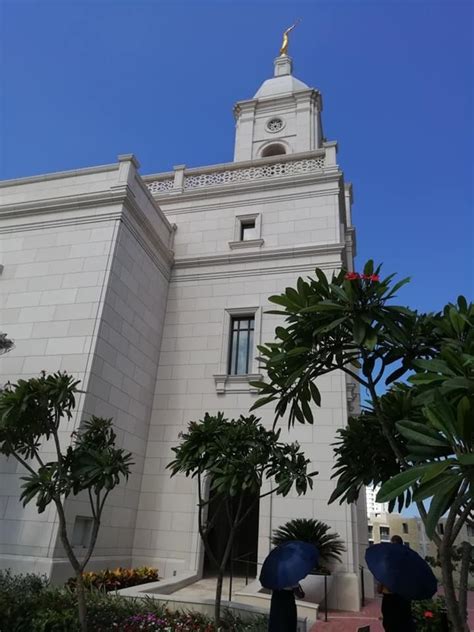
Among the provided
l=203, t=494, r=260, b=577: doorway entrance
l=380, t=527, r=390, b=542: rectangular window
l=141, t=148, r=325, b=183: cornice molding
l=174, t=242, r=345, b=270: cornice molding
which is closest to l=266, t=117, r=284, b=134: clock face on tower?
l=141, t=148, r=325, b=183: cornice molding

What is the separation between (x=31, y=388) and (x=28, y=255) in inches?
245

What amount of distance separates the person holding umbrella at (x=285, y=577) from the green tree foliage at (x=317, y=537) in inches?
174

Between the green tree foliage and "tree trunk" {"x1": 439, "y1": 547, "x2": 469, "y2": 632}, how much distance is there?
5949 millimetres

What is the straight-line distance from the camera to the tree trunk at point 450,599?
9.98ft

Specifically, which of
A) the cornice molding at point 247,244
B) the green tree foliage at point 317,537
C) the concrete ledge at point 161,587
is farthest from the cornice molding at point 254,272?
the concrete ledge at point 161,587

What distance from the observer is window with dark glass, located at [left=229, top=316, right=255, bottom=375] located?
37.6ft

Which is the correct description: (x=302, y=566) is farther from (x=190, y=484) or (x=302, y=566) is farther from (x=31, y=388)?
(x=190, y=484)

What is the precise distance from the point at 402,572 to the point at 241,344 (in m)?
8.00

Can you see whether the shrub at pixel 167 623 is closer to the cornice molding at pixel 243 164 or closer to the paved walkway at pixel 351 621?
the paved walkway at pixel 351 621

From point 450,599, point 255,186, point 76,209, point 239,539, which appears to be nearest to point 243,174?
point 255,186

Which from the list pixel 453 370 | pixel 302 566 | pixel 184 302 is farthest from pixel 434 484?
pixel 184 302

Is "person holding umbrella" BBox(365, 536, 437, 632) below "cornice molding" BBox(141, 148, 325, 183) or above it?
below

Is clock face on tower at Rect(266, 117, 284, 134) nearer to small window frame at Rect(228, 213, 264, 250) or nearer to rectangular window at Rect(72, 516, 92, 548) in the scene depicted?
small window frame at Rect(228, 213, 264, 250)

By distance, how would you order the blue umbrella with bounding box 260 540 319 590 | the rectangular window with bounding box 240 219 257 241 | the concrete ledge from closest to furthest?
the blue umbrella with bounding box 260 540 319 590 → the concrete ledge → the rectangular window with bounding box 240 219 257 241
